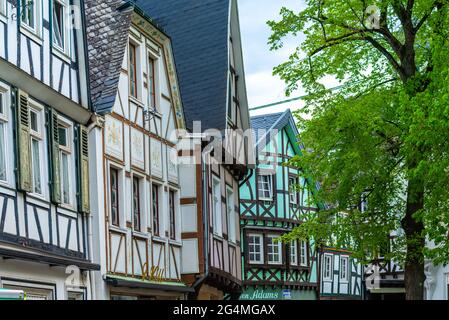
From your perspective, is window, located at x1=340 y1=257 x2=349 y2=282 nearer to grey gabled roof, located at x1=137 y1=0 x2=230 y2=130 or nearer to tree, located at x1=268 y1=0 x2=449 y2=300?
grey gabled roof, located at x1=137 y1=0 x2=230 y2=130

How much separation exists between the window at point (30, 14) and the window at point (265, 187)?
27.3 meters

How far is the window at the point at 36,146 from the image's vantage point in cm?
1555

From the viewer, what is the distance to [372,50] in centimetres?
2219

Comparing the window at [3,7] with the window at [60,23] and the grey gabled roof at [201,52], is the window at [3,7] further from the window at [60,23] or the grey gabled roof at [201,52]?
the grey gabled roof at [201,52]

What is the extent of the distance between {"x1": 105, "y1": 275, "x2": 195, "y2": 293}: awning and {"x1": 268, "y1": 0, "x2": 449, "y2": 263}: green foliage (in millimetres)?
2909

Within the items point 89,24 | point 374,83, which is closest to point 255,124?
point 374,83

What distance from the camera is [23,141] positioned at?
1490 cm

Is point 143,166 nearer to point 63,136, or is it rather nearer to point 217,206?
point 63,136

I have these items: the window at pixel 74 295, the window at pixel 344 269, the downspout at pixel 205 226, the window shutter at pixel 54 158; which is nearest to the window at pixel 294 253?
the window at pixel 344 269

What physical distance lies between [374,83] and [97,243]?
8406 mm

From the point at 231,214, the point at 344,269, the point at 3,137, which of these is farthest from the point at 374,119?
the point at 344,269

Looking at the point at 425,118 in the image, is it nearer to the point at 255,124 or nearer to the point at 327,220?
the point at 327,220

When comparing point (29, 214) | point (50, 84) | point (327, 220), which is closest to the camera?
point (29, 214)

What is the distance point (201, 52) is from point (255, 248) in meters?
16.2
